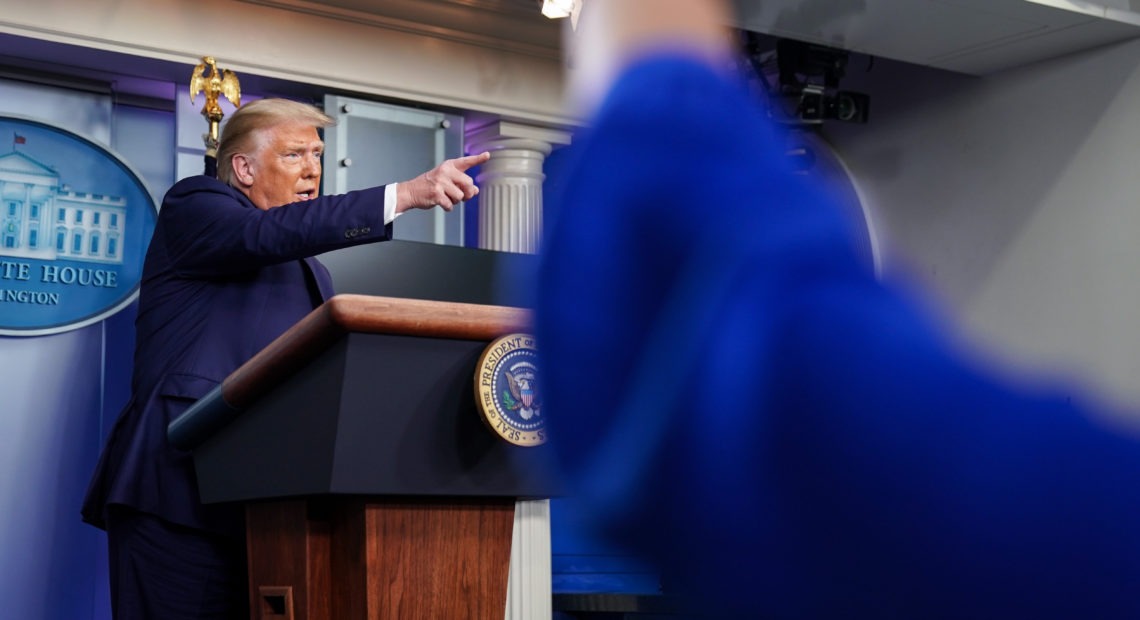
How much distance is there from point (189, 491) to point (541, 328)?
1249 mm

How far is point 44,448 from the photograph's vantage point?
151 inches

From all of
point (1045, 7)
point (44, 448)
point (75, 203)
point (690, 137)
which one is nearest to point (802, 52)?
point (1045, 7)

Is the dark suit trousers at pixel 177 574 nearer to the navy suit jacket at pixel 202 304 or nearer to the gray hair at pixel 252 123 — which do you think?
the navy suit jacket at pixel 202 304

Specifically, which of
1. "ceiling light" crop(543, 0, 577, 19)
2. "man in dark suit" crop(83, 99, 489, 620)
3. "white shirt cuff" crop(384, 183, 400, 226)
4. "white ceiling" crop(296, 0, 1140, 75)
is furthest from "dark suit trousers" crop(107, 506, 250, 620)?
"white ceiling" crop(296, 0, 1140, 75)

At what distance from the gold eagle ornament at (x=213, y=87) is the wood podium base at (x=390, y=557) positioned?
266 centimetres

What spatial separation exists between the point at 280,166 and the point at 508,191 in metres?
2.60

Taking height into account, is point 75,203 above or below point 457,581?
above

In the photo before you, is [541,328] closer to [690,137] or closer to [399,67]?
[690,137]

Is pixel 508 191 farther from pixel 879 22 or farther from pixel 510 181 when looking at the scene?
pixel 879 22

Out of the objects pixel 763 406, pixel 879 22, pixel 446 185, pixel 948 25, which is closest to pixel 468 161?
pixel 446 185

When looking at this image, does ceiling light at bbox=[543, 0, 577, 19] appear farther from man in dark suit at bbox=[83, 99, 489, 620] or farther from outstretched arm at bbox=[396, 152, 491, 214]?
outstretched arm at bbox=[396, 152, 491, 214]

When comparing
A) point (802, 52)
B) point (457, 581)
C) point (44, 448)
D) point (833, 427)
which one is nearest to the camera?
point (833, 427)

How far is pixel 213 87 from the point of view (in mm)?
3926

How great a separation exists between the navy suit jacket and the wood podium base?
463 millimetres
